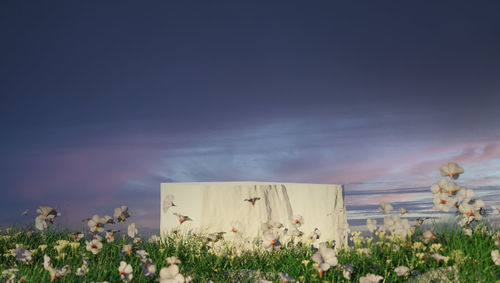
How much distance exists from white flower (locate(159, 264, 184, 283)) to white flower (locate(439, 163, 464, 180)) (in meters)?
3.34

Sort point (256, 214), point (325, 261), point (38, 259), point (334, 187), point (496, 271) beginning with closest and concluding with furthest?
point (325, 261) → point (496, 271) → point (38, 259) → point (256, 214) → point (334, 187)

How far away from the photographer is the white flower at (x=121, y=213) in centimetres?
575

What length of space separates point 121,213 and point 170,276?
211cm

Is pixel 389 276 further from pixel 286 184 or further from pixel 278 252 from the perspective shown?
pixel 286 184

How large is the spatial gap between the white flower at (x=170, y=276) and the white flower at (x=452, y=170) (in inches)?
131

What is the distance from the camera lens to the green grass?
4748 mm

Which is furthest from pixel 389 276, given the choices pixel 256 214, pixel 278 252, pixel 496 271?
pixel 256 214

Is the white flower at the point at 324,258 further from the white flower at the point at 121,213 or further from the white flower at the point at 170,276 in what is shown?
the white flower at the point at 121,213

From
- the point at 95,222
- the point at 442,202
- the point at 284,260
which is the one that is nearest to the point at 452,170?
the point at 442,202

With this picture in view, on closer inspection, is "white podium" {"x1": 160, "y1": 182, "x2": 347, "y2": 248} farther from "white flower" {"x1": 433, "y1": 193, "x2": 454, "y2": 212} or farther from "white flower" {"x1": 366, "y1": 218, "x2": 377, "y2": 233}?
"white flower" {"x1": 433, "y1": 193, "x2": 454, "y2": 212}

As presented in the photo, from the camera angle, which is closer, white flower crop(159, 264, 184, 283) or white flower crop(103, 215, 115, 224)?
white flower crop(159, 264, 184, 283)

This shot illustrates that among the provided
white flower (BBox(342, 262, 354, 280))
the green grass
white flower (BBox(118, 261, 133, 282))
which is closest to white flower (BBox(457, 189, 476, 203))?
the green grass

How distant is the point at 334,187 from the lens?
9.97m

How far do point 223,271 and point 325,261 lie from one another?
6.58 feet
